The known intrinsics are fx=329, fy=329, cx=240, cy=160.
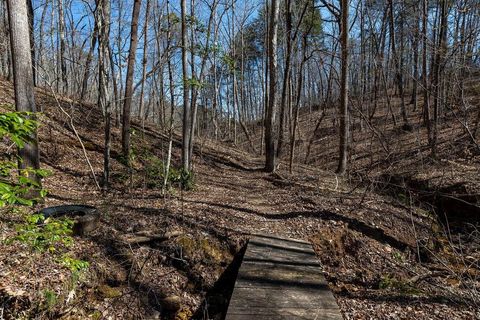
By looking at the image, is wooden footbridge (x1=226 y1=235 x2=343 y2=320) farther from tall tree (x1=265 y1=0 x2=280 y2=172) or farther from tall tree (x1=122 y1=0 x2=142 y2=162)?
tall tree (x1=265 y1=0 x2=280 y2=172)

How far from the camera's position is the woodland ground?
4195 millimetres

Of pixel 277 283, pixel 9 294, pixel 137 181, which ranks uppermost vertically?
pixel 137 181

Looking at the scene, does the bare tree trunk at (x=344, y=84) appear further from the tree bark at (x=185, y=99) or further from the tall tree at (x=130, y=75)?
the tall tree at (x=130, y=75)

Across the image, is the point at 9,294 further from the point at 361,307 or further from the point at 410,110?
the point at 410,110

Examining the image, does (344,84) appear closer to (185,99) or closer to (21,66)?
(185,99)

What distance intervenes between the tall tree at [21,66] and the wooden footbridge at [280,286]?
373 centimetres

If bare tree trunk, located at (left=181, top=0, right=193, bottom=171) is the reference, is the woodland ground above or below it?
below

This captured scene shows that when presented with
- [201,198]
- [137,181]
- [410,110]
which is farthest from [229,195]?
[410,110]

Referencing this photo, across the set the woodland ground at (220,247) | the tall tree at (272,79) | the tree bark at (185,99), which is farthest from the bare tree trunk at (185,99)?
the tall tree at (272,79)

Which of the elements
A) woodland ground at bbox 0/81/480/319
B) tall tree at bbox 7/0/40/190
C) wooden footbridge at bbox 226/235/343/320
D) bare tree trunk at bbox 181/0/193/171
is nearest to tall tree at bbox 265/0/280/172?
woodland ground at bbox 0/81/480/319

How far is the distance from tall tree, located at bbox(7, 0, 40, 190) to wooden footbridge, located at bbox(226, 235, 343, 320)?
3.73 m

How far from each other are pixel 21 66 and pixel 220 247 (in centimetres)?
444

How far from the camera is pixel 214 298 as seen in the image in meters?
4.82

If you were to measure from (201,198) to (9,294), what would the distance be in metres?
4.54
